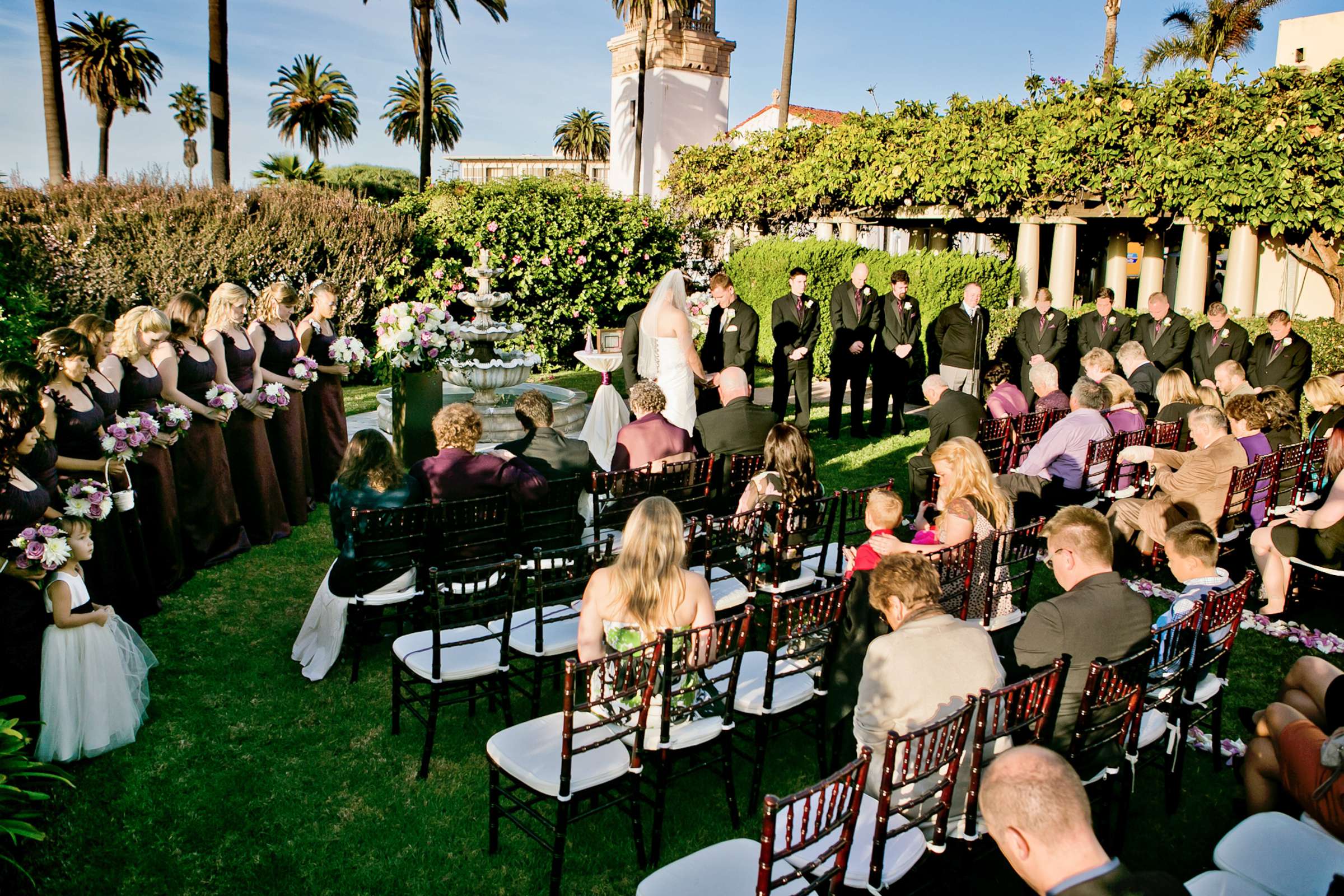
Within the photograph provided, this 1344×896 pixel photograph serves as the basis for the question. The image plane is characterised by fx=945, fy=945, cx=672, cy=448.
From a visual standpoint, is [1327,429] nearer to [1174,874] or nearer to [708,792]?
[1174,874]

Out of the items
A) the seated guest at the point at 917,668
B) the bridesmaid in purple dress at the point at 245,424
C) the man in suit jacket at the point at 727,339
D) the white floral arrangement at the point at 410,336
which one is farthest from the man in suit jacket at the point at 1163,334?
the bridesmaid in purple dress at the point at 245,424

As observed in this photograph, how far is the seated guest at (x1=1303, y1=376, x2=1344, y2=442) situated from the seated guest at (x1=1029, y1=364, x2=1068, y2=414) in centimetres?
176

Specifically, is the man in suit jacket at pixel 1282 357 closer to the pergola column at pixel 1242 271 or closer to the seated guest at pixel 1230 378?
the seated guest at pixel 1230 378

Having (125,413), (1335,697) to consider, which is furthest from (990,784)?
(125,413)

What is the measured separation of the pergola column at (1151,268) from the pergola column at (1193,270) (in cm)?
167

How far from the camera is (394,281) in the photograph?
15047mm

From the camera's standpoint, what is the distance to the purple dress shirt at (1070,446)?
7.00m

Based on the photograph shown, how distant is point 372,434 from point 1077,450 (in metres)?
5.00

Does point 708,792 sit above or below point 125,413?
below

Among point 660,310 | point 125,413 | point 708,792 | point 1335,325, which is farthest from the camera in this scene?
point 1335,325

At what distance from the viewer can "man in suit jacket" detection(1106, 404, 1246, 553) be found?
6.19m

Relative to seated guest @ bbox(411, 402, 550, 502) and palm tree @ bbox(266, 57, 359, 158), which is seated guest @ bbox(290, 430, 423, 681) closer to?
seated guest @ bbox(411, 402, 550, 502)

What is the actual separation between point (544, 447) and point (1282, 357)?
26.6 feet

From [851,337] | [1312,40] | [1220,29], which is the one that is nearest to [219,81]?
[851,337]
